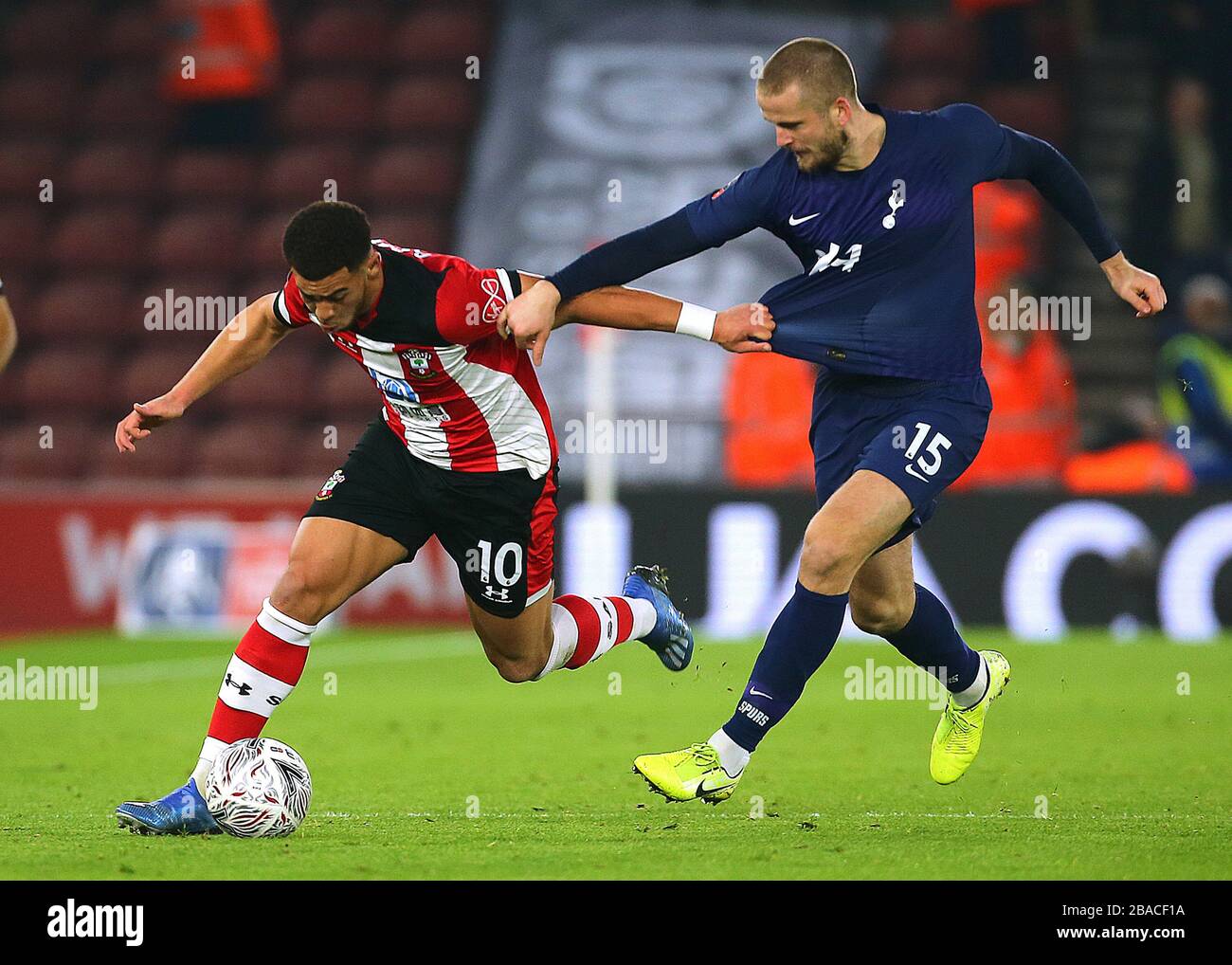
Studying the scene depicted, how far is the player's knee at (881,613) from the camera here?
18.6 ft

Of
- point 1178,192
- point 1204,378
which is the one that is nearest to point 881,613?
point 1204,378

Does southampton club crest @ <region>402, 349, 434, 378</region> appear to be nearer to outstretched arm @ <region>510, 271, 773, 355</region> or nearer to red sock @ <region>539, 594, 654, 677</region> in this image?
outstretched arm @ <region>510, 271, 773, 355</region>

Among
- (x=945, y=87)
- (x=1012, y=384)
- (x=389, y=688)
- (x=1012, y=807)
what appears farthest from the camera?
(x=945, y=87)

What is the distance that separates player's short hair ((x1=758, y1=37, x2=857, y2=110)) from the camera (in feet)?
16.7

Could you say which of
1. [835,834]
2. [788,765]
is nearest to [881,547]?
[835,834]

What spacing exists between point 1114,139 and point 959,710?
1229 cm

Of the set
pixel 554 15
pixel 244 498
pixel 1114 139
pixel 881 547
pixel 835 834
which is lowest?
pixel 835 834

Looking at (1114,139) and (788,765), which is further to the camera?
(1114,139)

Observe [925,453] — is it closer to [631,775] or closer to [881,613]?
[881,613]

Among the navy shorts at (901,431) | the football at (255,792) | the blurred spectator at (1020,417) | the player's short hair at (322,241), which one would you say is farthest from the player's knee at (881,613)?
the blurred spectator at (1020,417)

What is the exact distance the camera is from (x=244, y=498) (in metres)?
12.7

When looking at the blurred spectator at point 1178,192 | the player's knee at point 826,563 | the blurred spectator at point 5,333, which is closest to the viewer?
the blurred spectator at point 5,333

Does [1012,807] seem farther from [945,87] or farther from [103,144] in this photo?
[103,144]

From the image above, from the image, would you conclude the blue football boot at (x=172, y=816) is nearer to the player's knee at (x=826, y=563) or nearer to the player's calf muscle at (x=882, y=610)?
the player's knee at (x=826, y=563)
